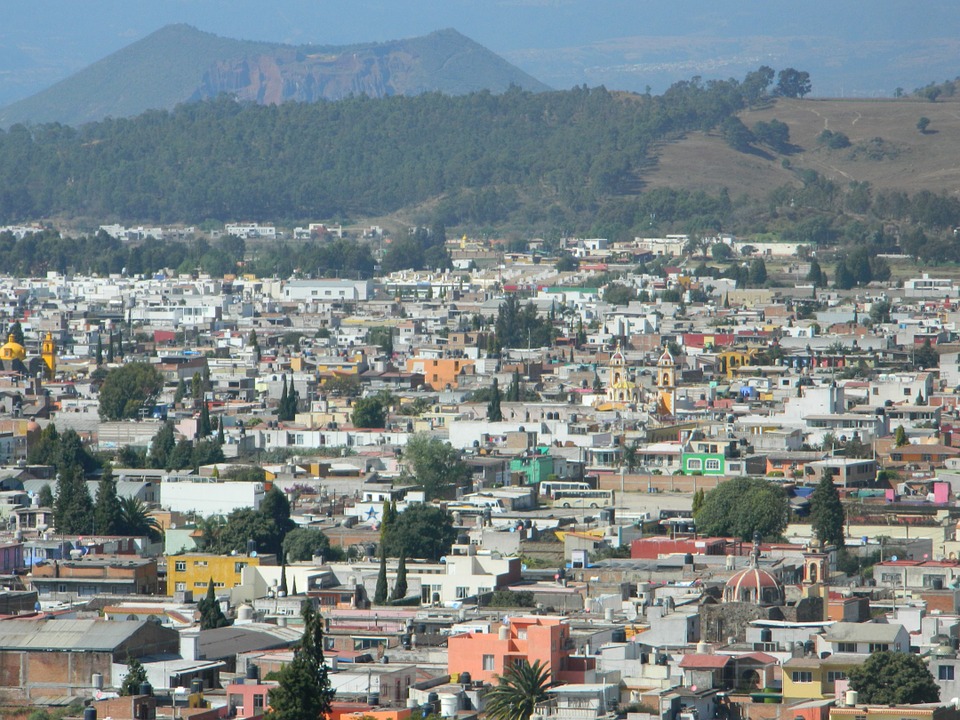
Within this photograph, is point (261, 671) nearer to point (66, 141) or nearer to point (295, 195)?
point (295, 195)

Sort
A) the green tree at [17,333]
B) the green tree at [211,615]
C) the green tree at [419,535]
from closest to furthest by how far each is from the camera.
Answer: the green tree at [211,615] < the green tree at [419,535] < the green tree at [17,333]

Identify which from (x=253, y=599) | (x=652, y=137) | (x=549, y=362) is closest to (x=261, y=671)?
(x=253, y=599)

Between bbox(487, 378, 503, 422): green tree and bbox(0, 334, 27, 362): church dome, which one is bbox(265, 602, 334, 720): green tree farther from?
bbox(0, 334, 27, 362): church dome

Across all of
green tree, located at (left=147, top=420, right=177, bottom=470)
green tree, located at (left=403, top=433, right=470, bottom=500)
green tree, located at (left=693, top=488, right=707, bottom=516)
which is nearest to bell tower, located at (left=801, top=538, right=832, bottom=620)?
green tree, located at (left=693, top=488, right=707, bottom=516)

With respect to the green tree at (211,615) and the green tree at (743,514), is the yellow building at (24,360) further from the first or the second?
the green tree at (211,615)

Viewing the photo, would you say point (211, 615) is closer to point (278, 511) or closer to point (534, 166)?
point (278, 511)

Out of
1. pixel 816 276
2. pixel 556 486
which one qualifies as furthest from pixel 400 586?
pixel 816 276

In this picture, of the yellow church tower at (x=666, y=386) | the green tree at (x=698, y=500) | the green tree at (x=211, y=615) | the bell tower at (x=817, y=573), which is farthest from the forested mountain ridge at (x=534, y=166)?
the green tree at (x=211, y=615)

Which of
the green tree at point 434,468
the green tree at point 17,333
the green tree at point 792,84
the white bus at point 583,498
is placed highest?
the green tree at point 792,84
